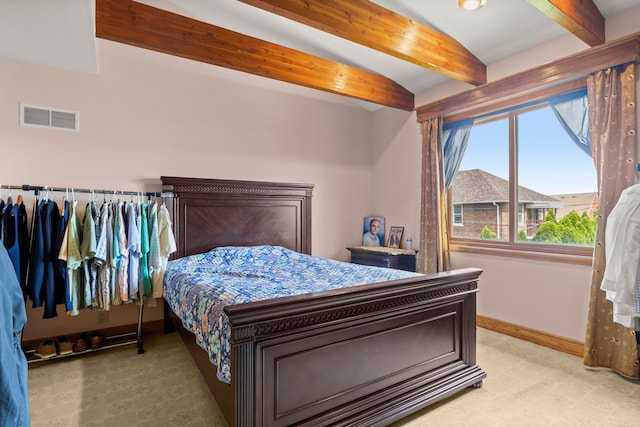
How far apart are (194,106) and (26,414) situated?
3512 millimetres

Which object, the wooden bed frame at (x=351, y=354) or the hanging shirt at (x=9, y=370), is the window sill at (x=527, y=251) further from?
the hanging shirt at (x=9, y=370)

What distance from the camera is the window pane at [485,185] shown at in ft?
11.9

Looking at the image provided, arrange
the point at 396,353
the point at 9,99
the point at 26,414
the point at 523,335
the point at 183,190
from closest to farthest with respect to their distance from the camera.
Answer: the point at 26,414 → the point at 396,353 → the point at 9,99 → the point at 523,335 → the point at 183,190

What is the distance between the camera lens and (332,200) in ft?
15.6

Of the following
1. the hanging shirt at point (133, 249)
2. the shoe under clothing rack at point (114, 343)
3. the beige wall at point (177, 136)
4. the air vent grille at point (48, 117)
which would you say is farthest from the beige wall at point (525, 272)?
the air vent grille at point (48, 117)

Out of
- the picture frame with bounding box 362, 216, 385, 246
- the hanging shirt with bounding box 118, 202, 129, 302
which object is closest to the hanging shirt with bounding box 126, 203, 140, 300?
the hanging shirt with bounding box 118, 202, 129, 302

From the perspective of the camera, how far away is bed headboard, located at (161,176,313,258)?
3545mm

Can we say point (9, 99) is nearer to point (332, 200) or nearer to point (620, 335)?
point (332, 200)

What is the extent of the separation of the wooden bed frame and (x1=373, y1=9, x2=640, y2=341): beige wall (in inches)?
49.1

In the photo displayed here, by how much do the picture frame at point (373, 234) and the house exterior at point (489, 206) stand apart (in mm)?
1032

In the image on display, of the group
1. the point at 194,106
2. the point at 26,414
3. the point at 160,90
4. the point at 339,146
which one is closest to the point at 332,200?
the point at 339,146

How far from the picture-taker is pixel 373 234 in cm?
488

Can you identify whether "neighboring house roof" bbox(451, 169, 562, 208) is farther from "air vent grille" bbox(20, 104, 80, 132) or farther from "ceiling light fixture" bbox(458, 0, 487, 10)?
"air vent grille" bbox(20, 104, 80, 132)

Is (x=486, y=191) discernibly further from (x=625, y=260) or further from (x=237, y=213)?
(x=237, y=213)
